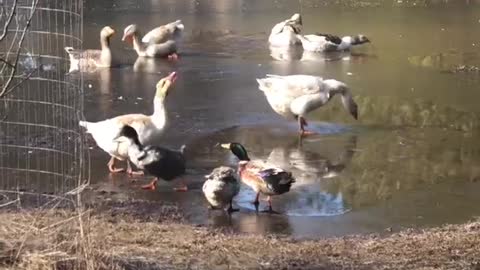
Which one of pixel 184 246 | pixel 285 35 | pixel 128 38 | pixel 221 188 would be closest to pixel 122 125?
pixel 221 188

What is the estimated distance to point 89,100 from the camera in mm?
12531

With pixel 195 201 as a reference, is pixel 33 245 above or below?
above

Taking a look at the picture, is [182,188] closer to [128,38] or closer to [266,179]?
[266,179]

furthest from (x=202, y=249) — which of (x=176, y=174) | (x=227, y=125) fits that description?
(x=227, y=125)

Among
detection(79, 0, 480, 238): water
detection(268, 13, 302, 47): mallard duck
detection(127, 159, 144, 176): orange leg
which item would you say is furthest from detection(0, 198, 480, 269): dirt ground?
detection(268, 13, 302, 47): mallard duck

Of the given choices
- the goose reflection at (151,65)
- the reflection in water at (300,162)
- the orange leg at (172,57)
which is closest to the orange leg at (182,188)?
the reflection in water at (300,162)

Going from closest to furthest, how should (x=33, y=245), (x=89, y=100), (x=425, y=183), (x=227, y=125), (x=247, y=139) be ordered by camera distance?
(x=33, y=245) → (x=425, y=183) → (x=247, y=139) → (x=227, y=125) → (x=89, y=100)

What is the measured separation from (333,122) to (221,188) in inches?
167

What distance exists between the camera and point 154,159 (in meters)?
8.24

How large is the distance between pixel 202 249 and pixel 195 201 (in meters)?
2.09

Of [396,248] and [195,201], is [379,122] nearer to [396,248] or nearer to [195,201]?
[195,201]

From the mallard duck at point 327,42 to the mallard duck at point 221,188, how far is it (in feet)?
32.9

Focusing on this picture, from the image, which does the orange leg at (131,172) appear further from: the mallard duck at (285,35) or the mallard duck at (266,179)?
the mallard duck at (285,35)

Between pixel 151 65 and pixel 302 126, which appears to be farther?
pixel 151 65
